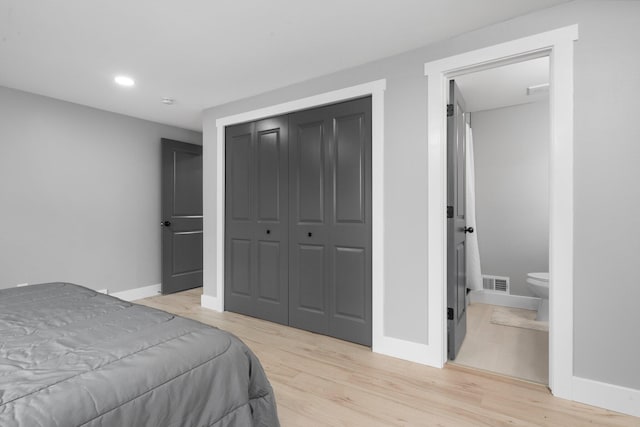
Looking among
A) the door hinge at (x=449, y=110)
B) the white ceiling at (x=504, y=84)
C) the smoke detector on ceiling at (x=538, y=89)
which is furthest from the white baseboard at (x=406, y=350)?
the smoke detector on ceiling at (x=538, y=89)

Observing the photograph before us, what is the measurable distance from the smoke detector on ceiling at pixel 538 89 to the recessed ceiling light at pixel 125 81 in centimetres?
397

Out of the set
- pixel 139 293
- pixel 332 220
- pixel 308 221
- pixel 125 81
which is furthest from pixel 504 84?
pixel 139 293

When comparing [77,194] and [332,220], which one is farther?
[77,194]

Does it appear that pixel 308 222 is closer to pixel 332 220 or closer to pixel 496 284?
pixel 332 220

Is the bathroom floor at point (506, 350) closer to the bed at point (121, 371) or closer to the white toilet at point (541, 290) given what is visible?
the white toilet at point (541, 290)

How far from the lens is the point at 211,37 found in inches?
91.4

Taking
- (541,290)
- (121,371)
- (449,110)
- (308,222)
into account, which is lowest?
(541,290)

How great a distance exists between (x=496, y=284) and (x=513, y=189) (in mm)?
1189

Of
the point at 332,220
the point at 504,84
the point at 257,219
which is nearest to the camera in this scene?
the point at 332,220

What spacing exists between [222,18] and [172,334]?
6.31ft

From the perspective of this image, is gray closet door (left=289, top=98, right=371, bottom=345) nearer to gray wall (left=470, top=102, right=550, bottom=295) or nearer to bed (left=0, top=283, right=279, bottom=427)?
bed (left=0, top=283, right=279, bottom=427)

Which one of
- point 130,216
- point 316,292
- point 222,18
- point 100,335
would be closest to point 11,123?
point 130,216

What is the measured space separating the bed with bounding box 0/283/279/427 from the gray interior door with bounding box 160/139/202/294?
2.91m

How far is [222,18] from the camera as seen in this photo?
2100mm
